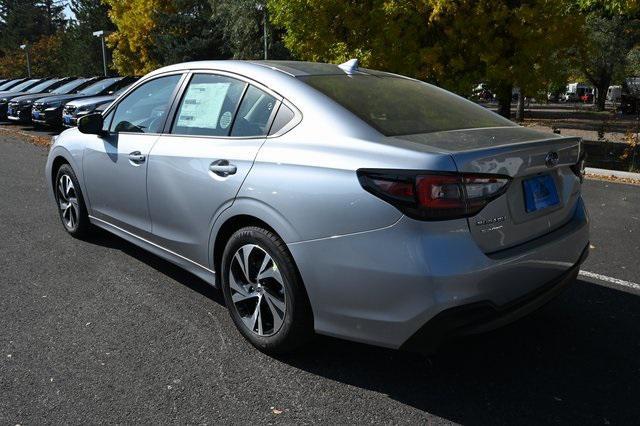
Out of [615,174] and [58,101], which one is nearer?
[615,174]

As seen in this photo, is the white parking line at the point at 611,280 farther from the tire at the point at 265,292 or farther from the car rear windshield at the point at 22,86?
the car rear windshield at the point at 22,86

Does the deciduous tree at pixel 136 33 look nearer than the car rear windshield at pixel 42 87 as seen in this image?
No

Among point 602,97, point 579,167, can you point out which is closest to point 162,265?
point 579,167

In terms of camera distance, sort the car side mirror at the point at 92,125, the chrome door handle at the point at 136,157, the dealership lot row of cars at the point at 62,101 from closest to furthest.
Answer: the chrome door handle at the point at 136,157 → the car side mirror at the point at 92,125 → the dealership lot row of cars at the point at 62,101

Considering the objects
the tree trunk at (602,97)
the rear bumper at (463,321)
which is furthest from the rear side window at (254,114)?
the tree trunk at (602,97)

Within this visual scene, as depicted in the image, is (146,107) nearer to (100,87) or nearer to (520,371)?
(520,371)

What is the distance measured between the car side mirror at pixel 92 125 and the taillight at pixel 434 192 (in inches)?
111

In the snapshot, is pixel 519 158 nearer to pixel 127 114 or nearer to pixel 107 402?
pixel 107 402

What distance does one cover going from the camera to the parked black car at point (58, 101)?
622 inches

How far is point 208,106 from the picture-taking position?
3.61 metres

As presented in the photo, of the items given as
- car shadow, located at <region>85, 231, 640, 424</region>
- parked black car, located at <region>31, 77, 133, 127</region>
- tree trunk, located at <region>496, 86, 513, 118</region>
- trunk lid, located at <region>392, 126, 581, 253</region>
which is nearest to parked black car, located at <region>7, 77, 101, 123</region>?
parked black car, located at <region>31, 77, 133, 127</region>

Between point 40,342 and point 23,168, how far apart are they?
769cm

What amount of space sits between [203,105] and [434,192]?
1841mm

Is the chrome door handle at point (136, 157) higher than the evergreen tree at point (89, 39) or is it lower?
lower
